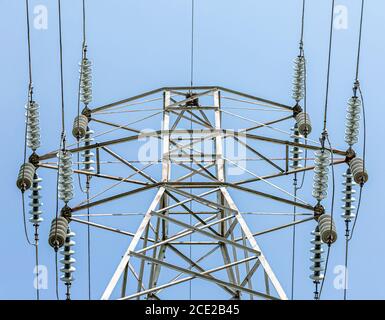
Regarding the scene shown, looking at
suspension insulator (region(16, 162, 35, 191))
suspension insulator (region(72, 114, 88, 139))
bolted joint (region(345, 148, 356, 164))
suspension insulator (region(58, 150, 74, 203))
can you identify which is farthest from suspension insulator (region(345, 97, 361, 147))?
suspension insulator (region(16, 162, 35, 191))

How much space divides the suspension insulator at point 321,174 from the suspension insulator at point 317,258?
624 millimetres

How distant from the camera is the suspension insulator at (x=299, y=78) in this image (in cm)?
2909

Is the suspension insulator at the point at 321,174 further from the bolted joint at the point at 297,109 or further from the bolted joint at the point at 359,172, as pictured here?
the bolted joint at the point at 297,109

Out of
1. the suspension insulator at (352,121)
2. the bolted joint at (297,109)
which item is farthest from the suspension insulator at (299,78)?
the suspension insulator at (352,121)

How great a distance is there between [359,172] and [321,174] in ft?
4.16

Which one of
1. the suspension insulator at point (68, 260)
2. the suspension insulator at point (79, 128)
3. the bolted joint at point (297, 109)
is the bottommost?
the suspension insulator at point (68, 260)

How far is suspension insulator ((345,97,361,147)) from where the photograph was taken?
83.5ft

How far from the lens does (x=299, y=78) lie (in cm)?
2919

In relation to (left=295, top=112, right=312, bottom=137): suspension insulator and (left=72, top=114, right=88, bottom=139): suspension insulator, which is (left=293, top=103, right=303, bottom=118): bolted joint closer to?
(left=295, top=112, right=312, bottom=137): suspension insulator

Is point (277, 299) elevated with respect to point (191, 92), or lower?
lower
